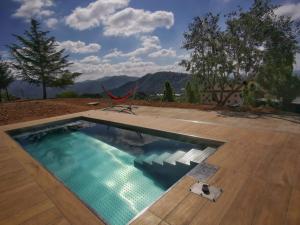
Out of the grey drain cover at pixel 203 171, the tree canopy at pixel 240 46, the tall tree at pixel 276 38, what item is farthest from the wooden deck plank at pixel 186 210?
the tall tree at pixel 276 38

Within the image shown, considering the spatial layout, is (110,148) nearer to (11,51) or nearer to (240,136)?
(240,136)

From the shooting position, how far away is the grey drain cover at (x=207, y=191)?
Result: 171cm

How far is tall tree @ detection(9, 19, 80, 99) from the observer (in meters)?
14.0

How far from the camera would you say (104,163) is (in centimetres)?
380

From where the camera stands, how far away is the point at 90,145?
4.79 meters

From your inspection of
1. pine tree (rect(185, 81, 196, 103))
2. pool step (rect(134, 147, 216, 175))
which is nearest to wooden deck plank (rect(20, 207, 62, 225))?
pool step (rect(134, 147, 216, 175))

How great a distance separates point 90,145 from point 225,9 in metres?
6.99

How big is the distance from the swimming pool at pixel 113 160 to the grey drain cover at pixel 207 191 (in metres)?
0.61

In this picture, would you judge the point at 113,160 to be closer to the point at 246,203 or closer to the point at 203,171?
the point at 203,171

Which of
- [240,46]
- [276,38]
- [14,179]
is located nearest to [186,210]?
[14,179]

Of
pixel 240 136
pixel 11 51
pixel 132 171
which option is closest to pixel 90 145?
pixel 132 171

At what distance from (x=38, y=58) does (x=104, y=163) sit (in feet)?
46.5

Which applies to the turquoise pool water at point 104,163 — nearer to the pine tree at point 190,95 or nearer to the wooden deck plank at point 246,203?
the wooden deck plank at point 246,203

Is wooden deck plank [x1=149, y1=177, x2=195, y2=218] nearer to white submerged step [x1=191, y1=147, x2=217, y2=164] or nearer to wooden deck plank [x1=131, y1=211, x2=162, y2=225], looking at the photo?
wooden deck plank [x1=131, y1=211, x2=162, y2=225]
